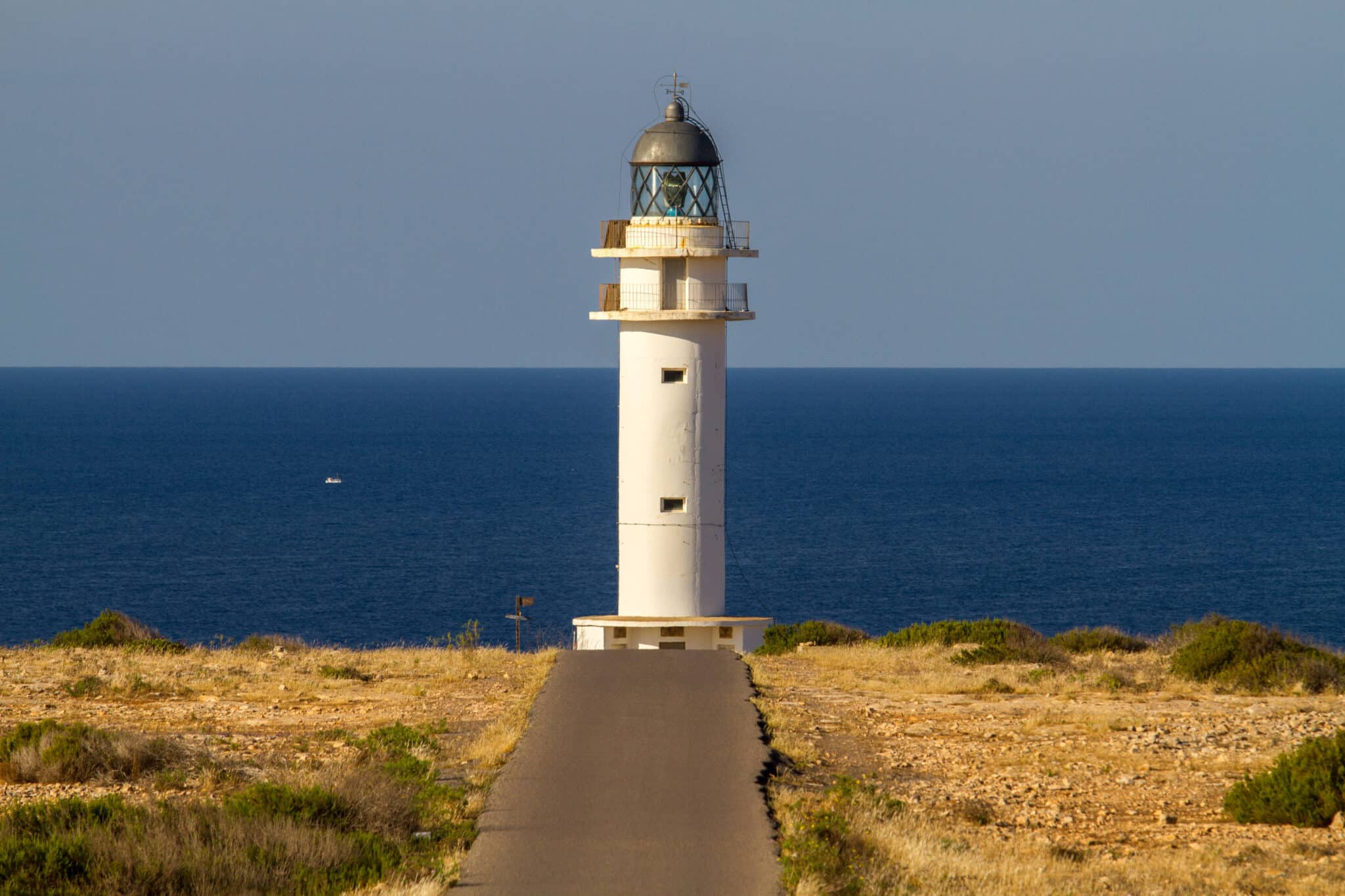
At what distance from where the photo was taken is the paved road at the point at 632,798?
8.69 m

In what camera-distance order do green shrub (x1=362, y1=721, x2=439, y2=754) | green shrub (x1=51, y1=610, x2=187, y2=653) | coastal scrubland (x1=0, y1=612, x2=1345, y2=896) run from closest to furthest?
coastal scrubland (x1=0, y1=612, x2=1345, y2=896) < green shrub (x1=362, y1=721, x2=439, y2=754) < green shrub (x1=51, y1=610, x2=187, y2=653)

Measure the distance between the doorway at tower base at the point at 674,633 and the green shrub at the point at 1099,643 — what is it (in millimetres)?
4424

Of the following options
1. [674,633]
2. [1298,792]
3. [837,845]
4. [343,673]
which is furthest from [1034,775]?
[674,633]

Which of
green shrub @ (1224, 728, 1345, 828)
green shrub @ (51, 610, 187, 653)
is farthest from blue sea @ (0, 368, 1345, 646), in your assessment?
green shrub @ (1224, 728, 1345, 828)

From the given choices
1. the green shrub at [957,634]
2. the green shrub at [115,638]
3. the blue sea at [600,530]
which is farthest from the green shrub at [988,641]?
the blue sea at [600,530]

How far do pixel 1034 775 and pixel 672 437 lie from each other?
450 inches

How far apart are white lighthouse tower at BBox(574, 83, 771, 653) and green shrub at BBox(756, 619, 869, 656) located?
26 cm

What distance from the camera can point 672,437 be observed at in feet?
75.7

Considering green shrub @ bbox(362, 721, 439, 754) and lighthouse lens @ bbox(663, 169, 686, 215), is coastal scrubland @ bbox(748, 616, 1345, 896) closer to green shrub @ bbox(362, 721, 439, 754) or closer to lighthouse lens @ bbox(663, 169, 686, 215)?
green shrub @ bbox(362, 721, 439, 754)

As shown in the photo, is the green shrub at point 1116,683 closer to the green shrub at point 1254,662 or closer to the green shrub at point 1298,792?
the green shrub at point 1254,662

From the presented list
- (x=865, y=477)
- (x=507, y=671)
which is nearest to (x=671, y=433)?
(x=507, y=671)

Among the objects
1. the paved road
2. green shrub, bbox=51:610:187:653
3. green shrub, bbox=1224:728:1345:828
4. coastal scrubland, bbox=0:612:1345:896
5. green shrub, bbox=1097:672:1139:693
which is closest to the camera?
the paved road

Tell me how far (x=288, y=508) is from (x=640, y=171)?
64.6 m

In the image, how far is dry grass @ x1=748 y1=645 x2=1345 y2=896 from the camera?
30.3ft
